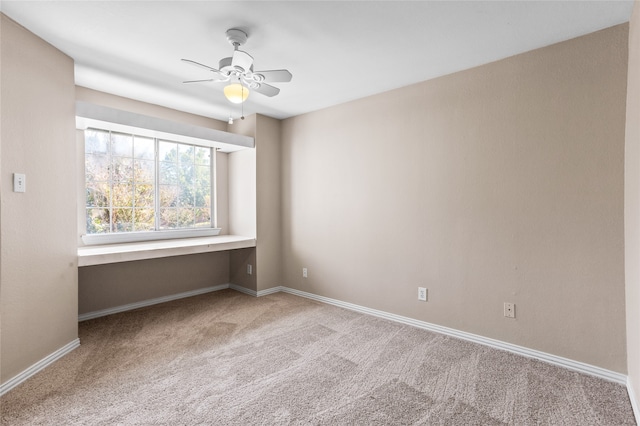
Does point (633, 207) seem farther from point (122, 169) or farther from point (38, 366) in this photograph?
point (122, 169)

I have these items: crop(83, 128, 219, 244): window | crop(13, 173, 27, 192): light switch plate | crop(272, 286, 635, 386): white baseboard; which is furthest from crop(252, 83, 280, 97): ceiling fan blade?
crop(272, 286, 635, 386): white baseboard

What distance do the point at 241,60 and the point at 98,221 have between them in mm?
2510

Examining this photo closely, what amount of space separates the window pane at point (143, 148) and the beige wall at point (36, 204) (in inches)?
44.0

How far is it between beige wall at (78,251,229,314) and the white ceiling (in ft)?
6.35

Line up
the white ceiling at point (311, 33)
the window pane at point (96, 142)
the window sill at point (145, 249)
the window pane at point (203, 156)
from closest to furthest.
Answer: the white ceiling at point (311, 33)
the window sill at point (145, 249)
the window pane at point (96, 142)
the window pane at point (203, 156)

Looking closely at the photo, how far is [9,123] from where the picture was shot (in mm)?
2051

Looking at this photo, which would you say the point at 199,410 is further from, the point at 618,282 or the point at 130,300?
the point at 618,282

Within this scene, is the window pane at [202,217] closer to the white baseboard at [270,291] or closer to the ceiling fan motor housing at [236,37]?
the white baseboard at [270,291]

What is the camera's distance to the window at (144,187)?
135 inches

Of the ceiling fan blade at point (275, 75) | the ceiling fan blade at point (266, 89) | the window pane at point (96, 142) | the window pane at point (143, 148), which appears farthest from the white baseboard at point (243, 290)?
the ceiling fan blade at point (275, 75)

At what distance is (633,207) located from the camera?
185 cm

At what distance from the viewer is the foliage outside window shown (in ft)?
11.2

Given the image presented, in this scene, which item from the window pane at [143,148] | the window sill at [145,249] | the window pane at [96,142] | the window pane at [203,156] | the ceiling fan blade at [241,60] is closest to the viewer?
the ceiling fan blade at [241,60]

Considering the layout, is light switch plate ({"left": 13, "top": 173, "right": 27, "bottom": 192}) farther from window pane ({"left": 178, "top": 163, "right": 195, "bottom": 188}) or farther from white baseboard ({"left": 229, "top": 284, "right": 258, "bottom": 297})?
white baseboard ({"left": 229, "top": 284, "right": 258, "bottom": 297})
